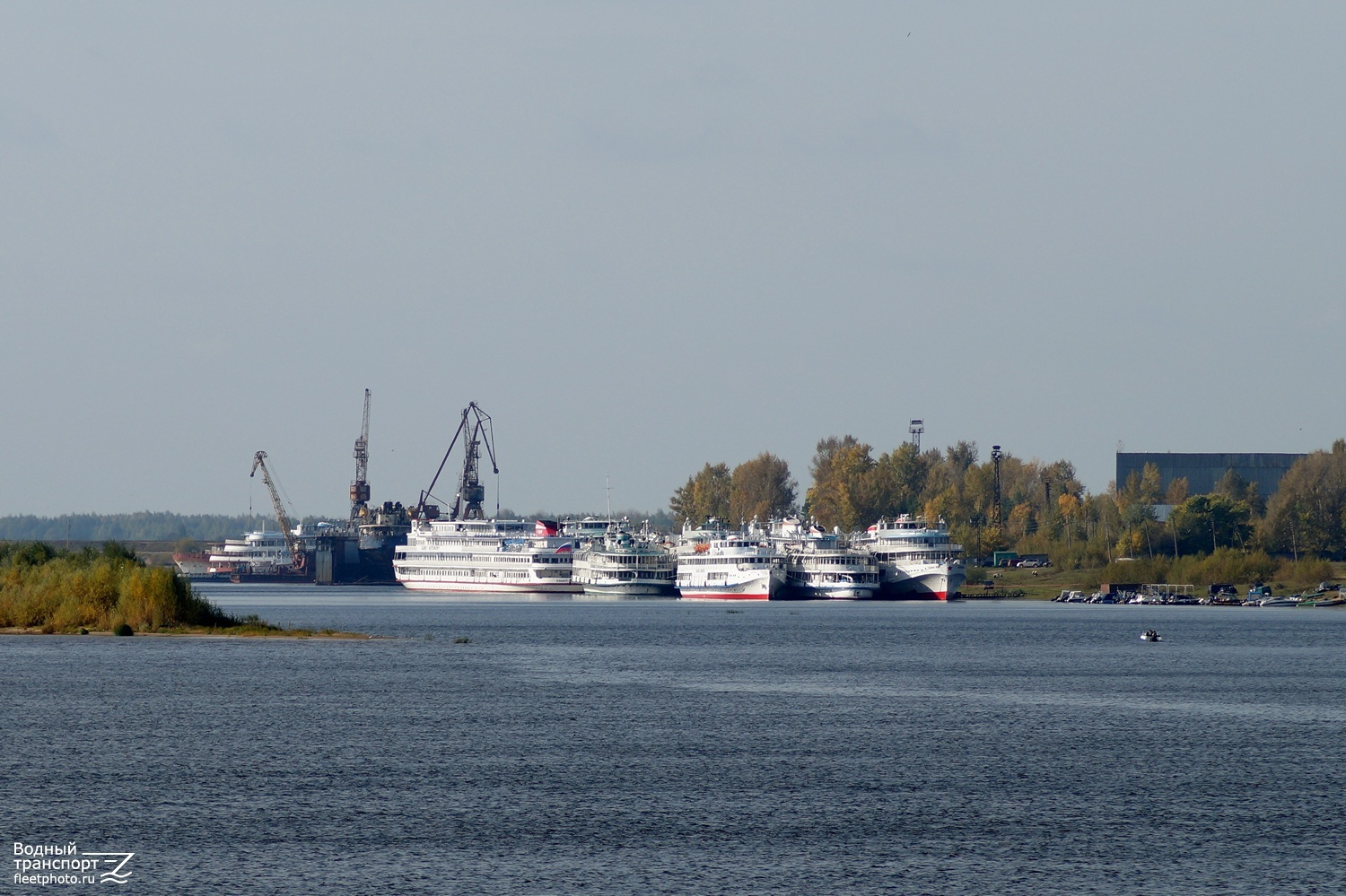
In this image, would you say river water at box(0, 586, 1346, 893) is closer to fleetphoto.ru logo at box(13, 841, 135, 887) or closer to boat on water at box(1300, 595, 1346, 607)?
fleetphoto.ru logo at box(13, 841, 135, 887)

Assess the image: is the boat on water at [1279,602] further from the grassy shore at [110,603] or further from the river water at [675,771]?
the grassy shore at [110,603]

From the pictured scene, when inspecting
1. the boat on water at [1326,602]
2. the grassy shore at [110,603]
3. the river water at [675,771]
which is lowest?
the river water at [675,771]

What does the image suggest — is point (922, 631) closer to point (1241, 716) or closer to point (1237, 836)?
point (1241, 716)

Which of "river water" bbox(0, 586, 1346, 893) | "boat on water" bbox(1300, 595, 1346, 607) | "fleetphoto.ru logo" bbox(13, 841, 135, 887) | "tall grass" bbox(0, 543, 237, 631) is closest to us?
"fleetphoto.ru logo" bbox(13, 841, 135, 887)

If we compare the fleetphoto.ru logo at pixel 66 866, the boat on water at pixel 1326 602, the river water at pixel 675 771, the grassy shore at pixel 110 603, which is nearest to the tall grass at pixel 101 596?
the grassy shore at pixel 110 603

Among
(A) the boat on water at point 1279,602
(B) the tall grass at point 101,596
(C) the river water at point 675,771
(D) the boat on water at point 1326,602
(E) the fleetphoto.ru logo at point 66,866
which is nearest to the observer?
(E) the fleetphoto.ru logo at point 66,866

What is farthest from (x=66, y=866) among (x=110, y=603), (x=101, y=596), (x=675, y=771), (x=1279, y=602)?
(x=1279, y=602)

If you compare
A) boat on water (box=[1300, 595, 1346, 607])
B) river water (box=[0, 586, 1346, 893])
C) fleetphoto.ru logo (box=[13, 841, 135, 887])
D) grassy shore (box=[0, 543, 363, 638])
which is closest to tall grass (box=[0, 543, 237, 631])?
grassy shore (box=[0, 543, 363, 638])

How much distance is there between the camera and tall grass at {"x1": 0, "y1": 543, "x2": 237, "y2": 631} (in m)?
102

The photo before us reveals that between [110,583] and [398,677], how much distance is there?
31028 mm

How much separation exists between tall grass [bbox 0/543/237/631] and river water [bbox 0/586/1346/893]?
4.49m

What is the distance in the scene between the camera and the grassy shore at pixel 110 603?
335ft

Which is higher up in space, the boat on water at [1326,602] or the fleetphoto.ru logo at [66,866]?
the boat on water at [1326,602]

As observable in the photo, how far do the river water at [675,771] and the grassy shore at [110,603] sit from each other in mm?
4441
